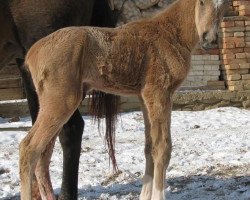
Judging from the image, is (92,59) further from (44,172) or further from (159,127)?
(44,172)

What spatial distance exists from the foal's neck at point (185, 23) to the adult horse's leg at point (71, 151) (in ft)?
3.37

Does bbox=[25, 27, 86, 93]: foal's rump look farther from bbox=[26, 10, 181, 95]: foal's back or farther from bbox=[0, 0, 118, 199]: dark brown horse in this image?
bbox=[0, 0, 118, 199]: dark brown horse

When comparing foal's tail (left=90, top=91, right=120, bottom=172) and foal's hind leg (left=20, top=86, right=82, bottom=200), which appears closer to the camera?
foal's hind leg (left=20, top=86, right=82, bottom=200)

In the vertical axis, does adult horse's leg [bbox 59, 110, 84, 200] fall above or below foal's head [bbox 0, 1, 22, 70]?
below

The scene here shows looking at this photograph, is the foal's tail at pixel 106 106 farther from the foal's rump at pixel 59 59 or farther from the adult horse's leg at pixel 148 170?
the foal's rump at pixel 59 59

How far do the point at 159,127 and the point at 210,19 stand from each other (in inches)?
25.5

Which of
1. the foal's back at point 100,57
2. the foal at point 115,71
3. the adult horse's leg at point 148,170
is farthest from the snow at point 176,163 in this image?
the foal's back at point 100,57

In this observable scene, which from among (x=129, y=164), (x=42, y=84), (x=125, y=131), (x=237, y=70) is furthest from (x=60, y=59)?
(x=237, y=70)

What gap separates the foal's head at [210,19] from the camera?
3158 mm

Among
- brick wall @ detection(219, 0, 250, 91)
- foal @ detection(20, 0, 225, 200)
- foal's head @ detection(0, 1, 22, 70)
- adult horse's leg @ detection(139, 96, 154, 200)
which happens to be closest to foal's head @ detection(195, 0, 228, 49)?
foal @ detection(20, 0, 225, 200)

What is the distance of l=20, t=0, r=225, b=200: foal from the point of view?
3122 millimetres

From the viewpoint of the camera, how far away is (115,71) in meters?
3.21

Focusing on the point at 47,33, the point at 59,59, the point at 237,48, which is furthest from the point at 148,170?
the point at 237,48

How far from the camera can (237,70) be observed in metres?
8.95
